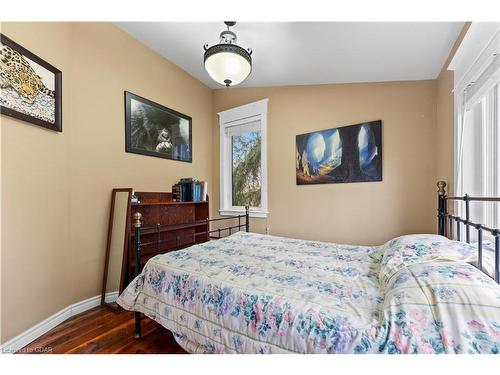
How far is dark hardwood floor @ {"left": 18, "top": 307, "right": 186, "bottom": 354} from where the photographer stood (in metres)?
1.50

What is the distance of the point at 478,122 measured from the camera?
1.60m

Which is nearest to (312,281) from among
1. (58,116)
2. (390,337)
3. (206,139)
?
(390,337)

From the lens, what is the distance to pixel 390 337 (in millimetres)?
758

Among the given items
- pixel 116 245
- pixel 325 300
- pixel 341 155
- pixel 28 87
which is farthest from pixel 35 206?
pixel 341 155

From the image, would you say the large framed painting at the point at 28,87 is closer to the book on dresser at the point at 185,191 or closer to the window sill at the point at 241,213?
the book on dresser at the point at 185,191

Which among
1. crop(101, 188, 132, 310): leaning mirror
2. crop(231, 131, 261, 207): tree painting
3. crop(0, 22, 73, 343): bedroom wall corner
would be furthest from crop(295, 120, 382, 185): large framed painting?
crop(0, 22, 73, 343): bedroom wall corner

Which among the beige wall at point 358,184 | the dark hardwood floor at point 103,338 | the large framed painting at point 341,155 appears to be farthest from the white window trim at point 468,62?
the dark hardwood floor at point 103,338

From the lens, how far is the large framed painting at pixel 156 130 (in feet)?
7.90

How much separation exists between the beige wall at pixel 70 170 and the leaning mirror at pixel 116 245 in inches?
2.4

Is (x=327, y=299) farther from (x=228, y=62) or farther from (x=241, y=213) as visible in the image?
(x=241, y=213)

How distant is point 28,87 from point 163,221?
5.16ft

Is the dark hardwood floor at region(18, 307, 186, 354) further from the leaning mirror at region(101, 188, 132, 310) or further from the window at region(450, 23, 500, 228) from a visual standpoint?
the window at region(450, 23, 500, 228)
